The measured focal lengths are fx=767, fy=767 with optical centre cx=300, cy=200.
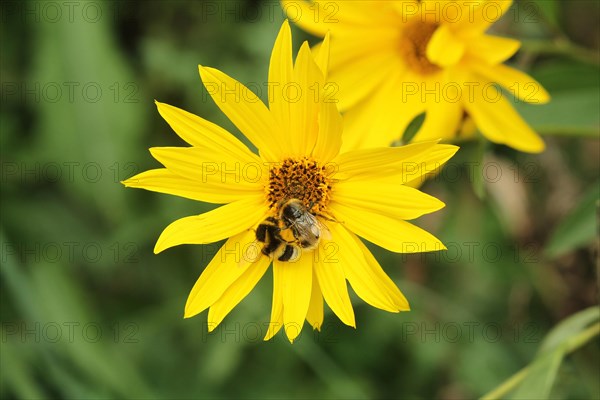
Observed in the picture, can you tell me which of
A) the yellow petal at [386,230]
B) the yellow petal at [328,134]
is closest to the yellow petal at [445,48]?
the yellow petal at [328,134]

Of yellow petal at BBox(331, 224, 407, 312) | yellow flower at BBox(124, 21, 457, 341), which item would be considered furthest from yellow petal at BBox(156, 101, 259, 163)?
yellow petal at BBox(331, 224, 407, 312)

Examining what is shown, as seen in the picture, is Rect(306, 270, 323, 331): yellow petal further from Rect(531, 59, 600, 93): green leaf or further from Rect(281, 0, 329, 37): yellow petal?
Rect(531, 59, 600, 93): green leaf

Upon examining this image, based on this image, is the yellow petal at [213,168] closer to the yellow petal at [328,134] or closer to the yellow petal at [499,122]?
the yellow petal at [328,134]

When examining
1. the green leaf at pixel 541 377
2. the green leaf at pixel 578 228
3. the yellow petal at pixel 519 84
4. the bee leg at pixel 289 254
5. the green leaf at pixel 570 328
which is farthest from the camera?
the green leaf at pixel 578 228

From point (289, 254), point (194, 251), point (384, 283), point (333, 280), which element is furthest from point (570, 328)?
point (194, 251)

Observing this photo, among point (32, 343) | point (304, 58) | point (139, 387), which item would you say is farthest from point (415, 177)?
point (32, 343)

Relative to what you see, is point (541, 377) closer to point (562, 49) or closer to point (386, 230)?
point (386, 230)
